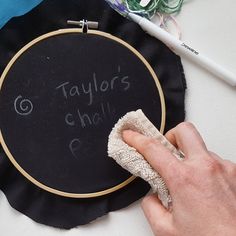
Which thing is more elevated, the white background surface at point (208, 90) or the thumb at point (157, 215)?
the white background surface at point (208, 90)

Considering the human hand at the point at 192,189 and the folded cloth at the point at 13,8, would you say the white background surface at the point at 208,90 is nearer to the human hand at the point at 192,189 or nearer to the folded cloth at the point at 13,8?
the human hand at the point at 192,189

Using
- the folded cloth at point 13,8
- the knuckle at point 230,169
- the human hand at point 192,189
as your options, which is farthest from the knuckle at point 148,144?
the folded cloth at point 13,8

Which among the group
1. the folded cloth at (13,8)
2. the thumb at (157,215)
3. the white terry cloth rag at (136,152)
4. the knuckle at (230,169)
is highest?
the folded cloth at (13,8)

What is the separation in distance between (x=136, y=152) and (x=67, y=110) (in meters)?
0.13

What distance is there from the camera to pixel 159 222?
62 cm

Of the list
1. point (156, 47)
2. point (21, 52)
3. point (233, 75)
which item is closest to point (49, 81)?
point (21, 52)

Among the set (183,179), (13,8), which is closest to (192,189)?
(183,179)

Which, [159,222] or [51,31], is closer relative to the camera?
[159,222]

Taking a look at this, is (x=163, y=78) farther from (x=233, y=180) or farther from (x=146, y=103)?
(x=233, y=180)

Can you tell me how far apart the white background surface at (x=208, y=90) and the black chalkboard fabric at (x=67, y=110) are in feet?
0.11

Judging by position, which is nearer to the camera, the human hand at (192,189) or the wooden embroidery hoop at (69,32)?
the human hand at (192,189)

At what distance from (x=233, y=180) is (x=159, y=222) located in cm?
12

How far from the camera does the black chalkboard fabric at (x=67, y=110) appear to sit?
27.1 inches

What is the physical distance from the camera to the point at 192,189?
23.3 inches
